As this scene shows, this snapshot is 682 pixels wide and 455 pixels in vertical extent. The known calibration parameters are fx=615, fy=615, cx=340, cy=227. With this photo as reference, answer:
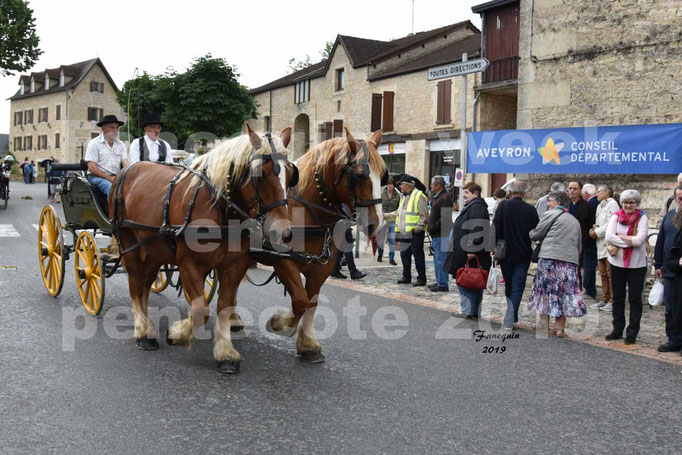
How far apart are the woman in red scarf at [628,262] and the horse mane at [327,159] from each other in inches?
127

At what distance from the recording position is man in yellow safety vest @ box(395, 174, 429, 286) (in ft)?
34.2

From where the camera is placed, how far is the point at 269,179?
4.68 metres

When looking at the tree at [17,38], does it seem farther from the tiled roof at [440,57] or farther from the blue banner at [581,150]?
the blue banner at [581,150]

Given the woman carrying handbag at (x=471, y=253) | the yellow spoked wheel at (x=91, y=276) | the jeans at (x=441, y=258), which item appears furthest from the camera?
the jeans at (x=441, y=258)

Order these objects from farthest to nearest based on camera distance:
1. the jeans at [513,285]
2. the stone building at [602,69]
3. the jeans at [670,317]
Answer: the stone building at [602,69] → the jeans at [513,285] → the jeans at [670,317]

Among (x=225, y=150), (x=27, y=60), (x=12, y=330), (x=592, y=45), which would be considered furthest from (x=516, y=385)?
(x=27, y=60)

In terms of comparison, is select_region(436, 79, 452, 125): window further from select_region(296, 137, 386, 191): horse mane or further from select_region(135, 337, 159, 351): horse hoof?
select_region(135, 337, 159, 351): horse hoof

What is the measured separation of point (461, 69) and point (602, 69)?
4505 mm

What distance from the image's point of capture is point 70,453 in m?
3.45

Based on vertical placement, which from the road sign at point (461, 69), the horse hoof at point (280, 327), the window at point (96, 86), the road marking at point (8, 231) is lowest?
the horse hoof at point (280, 327)

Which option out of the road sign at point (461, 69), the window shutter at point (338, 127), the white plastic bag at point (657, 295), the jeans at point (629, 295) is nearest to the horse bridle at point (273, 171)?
the jeans at point (629, 295)

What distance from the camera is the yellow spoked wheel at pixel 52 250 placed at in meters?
7.64

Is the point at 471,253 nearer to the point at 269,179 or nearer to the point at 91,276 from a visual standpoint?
the point at 269,179

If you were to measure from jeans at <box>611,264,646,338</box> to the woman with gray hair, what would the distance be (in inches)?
15.2
